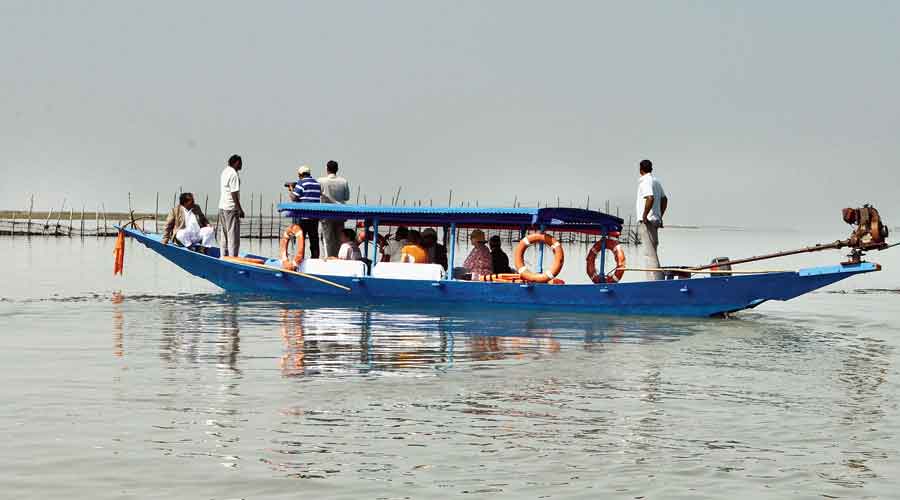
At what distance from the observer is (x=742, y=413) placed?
9.15 m

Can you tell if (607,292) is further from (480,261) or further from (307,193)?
(307,193)

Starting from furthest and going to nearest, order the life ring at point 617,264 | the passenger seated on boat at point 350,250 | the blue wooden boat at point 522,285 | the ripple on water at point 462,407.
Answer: the passenger seated on boat at point 350,250 → the life ring at point 617,264 → the blue wooden boat at point 522,285 → the ripple on water at point 462,407

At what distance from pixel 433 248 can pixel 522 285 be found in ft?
8.06

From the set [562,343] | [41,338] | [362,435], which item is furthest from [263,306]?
[362,435]

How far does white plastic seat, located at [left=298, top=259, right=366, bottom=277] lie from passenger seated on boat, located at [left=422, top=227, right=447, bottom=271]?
1.18 m

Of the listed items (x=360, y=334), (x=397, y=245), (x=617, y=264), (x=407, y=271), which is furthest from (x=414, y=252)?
(x=360, y=334)

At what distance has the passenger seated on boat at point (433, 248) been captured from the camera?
64.6ft

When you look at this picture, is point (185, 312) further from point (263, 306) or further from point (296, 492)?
point (296, 492)

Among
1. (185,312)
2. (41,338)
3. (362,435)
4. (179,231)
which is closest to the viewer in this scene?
(362,435)

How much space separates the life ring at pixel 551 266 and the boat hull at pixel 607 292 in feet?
0.90

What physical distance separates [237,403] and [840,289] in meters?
22.2

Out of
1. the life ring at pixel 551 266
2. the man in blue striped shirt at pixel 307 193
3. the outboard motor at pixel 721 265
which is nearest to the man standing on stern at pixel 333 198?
the man in blue striped shirt at pixel 307 193

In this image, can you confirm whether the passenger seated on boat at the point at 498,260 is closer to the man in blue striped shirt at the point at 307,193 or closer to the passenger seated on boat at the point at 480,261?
the passenger seated on boat at the point at 480,261

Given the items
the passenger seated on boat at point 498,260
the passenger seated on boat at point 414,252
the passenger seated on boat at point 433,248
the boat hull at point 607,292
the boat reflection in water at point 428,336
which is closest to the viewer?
the boat reflection in water at point 428,336
